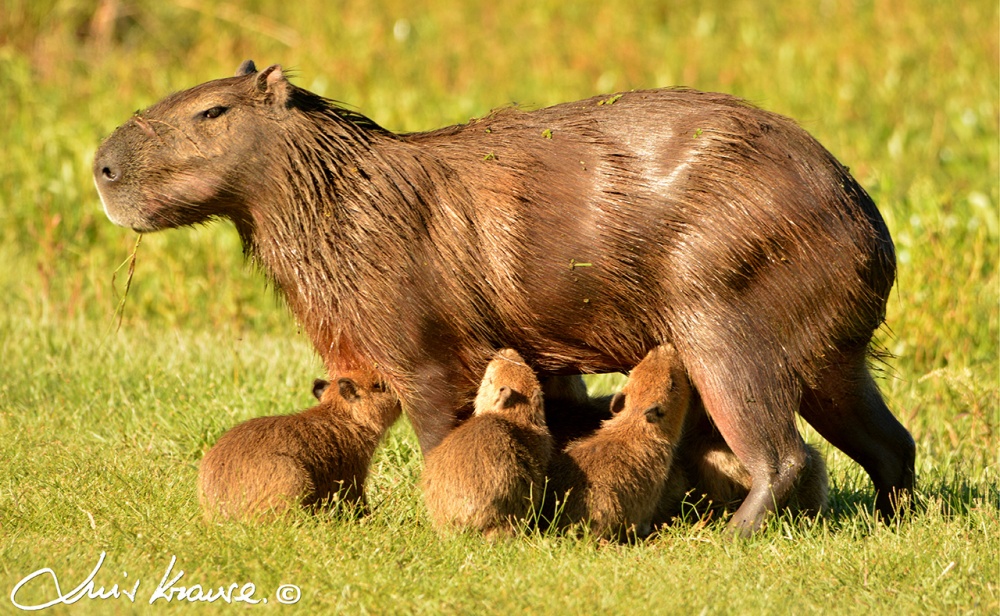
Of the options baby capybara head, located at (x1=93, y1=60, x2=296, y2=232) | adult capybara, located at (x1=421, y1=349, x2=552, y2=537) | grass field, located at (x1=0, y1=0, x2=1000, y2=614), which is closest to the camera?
grass field, located at (x1=0, y1=0, x2=1000, y2=614)

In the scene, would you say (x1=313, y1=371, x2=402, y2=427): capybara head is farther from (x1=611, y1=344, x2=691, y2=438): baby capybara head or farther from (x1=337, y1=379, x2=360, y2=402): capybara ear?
(x1=611, y1=344, x2=691, y2=438): baby capybara head

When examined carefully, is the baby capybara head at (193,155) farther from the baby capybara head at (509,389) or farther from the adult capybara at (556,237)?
the baby capybara head at (509,389)

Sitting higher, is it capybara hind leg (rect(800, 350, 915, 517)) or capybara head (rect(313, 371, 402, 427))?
capybara head (rect(313, 371, 402, 427))

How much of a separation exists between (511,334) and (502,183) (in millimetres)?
553

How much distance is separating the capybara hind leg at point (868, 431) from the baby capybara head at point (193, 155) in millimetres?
2237

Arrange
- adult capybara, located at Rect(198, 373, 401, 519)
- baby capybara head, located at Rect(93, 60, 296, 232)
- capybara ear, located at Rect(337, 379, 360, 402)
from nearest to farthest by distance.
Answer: adult capybara, located at Rect(198, 373, 401, 519) → baby capybara head, located at Rect(93, 60, 296, 232) → capybara ear, located at Rect(337, 379, 360, 402)

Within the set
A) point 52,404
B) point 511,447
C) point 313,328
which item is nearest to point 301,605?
point 511,447

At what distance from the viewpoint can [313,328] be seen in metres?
4.84

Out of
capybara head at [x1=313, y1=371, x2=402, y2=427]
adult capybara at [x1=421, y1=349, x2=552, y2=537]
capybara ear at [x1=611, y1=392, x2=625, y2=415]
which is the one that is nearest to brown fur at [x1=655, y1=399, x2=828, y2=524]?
capybara ear at [x1=611, y1=392, x2=625, y2=415]

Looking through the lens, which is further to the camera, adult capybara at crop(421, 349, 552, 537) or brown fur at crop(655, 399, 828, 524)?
brown fur at crop(655, 399, 828, 524)

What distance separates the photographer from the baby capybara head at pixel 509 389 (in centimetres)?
465

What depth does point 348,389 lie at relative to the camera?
4906mm

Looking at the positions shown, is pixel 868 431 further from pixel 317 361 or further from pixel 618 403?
pixel 317 361

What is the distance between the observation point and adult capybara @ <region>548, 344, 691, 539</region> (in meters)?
4.56
